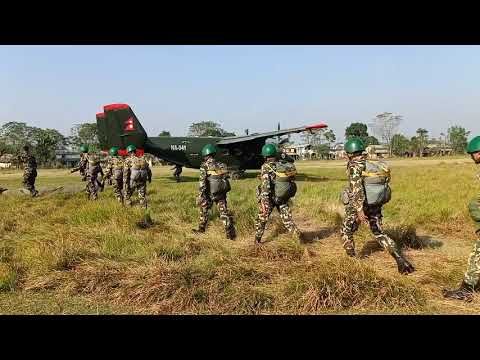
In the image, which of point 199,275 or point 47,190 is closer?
point 199,275

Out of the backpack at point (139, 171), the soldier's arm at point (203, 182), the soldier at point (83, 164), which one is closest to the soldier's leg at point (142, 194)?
the backpack at point (139, 171)

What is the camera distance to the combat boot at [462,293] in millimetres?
4426

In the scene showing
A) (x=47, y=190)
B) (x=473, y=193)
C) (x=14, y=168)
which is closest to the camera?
(x=473, y=193)

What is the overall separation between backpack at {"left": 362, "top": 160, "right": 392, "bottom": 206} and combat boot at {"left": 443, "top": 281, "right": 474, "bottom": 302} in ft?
5.20

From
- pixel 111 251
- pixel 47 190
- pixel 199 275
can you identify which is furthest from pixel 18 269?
pixel 47 190

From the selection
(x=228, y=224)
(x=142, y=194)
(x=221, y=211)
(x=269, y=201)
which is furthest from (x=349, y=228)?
(x=142, y=194)

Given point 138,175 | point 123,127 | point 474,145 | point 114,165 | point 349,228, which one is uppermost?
point 123,127

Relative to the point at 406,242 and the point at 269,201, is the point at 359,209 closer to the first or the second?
the point at 269,201

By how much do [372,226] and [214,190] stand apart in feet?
11.2

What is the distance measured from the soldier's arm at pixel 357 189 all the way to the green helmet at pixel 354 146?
0.27 m

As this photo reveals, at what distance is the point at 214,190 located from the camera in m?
8.01
